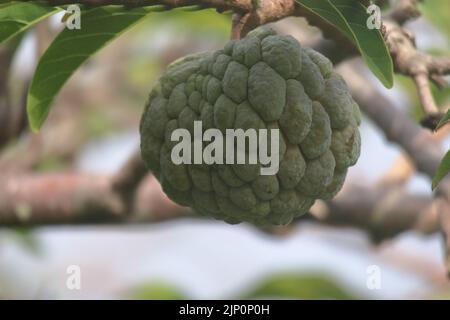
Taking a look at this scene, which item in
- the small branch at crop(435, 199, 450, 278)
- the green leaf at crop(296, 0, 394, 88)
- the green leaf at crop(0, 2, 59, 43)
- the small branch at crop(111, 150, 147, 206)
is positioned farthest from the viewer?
the small branch at crop(111, 150, 147, 206)

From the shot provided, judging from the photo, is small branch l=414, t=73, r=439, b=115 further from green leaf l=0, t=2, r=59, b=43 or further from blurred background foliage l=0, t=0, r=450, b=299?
blurred background foliage l=0, t=0, r=450, b=299

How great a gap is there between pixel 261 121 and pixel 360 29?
0.21 m

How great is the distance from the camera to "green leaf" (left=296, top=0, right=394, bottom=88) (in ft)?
4.17

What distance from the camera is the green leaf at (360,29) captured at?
1270 mm

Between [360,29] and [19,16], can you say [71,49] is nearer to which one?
[19,16]

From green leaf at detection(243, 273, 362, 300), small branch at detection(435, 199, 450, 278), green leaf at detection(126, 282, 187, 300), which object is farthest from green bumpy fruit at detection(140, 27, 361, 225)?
green leaf at detection(126, 282, 187, 300)

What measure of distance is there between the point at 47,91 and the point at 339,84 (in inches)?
21.7

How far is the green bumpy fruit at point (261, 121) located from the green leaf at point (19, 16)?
25 cm

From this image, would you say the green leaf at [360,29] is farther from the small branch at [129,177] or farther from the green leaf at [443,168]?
the small branch at [129,177]

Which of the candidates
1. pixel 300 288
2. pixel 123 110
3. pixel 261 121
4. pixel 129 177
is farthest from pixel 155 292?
pixel 261 121

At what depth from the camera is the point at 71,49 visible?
1515 mm

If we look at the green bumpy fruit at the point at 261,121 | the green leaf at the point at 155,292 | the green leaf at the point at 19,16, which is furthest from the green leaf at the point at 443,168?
the green leaf at the point at 155,292

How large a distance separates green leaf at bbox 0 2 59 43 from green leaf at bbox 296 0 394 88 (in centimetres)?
45

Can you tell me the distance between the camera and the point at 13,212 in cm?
275
